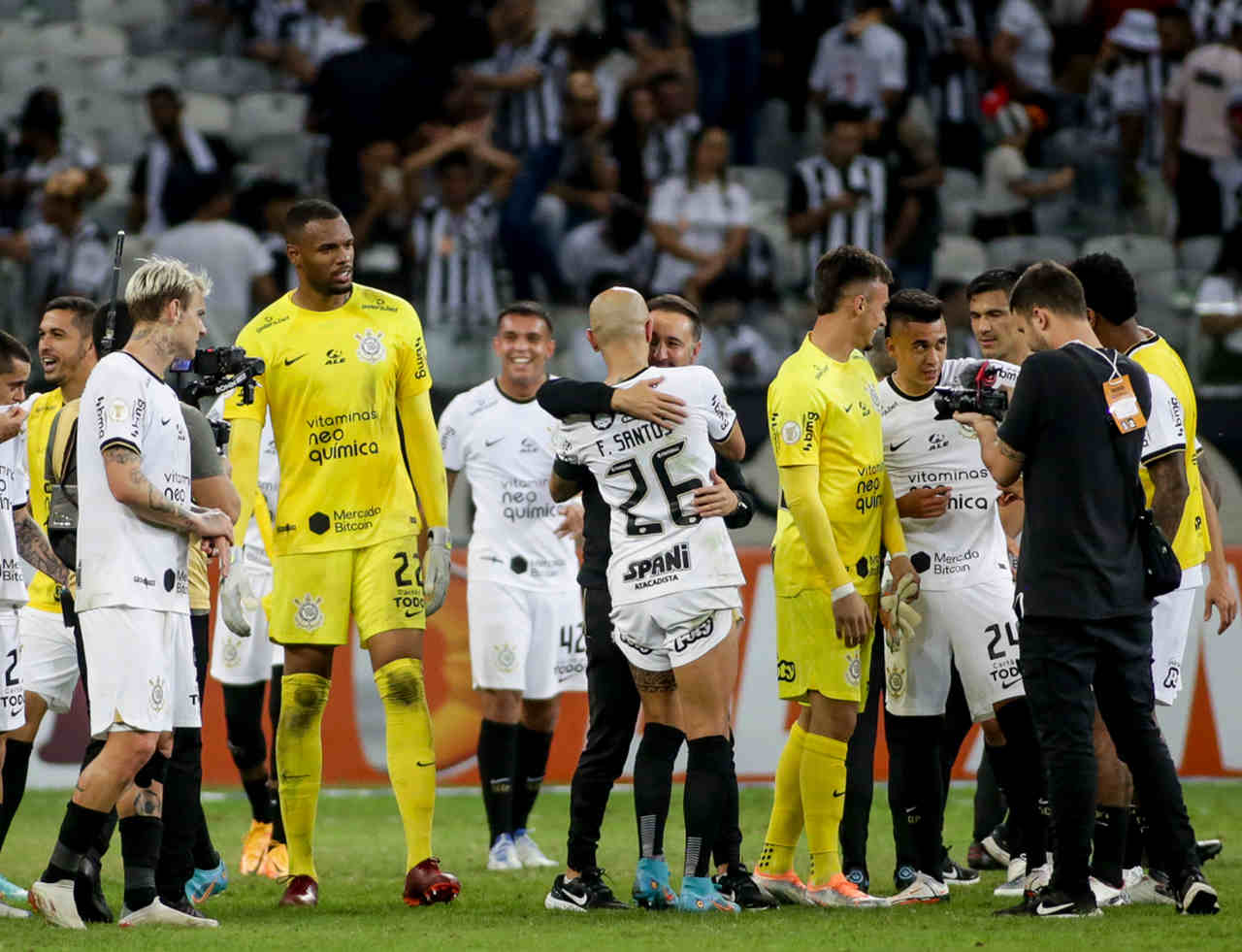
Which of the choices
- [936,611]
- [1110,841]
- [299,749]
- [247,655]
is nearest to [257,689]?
[247,655]

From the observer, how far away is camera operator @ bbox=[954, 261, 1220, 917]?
21.6 ft

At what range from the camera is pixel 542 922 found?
6941 millimetres

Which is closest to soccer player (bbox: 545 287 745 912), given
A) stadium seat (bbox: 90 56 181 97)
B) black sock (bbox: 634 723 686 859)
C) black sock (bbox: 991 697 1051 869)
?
black sock (bbox: 634 723 686 859)

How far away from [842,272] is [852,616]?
1.38 meters

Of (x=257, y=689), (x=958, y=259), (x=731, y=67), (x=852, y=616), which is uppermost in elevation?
(x=731, y=67)

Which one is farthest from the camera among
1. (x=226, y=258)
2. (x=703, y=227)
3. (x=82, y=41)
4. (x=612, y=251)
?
(x=82, y=41)

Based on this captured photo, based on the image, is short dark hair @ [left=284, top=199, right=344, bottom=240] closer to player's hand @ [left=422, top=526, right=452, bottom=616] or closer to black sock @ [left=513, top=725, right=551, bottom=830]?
player's hand @ [left=422, top=526, right=452, bottom=616]

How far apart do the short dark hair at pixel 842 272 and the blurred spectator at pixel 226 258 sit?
25.7 ft

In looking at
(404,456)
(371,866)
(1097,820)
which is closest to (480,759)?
(371,866)

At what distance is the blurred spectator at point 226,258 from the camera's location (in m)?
14.6

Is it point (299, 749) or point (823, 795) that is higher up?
point (299, 749)

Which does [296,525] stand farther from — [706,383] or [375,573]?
[706,383]

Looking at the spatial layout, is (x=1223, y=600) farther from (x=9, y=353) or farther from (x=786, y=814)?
(x=9, y=353)

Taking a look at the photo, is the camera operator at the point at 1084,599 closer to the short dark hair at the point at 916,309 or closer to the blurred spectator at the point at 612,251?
the short dark hair at the point at 916,309
